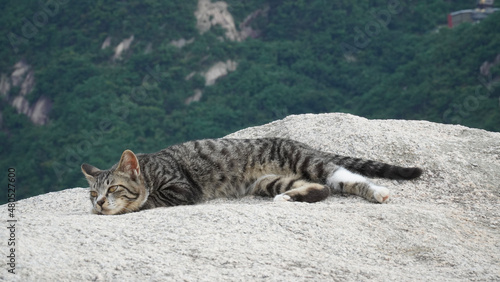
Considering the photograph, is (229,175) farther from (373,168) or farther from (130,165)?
(373,168)

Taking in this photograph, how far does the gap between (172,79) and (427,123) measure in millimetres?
32778

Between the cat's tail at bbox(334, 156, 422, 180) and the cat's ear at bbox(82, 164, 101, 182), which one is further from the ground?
the cat's ear at bbox(82, 164, 101, 182)

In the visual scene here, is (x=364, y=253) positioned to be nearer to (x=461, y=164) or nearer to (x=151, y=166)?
(x=151, y=166)

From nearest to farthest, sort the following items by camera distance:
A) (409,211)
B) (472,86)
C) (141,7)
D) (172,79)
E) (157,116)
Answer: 1. (409,211)
2. (472,86)
3. (157,116)
4. (172,79)
5. (141,7)

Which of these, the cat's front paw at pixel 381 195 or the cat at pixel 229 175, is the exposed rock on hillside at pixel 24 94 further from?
the cat's front paw at pixel 381 195

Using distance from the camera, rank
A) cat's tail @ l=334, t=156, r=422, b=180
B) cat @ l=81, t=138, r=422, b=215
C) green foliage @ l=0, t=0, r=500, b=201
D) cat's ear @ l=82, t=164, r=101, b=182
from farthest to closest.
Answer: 1. green foliage @ l=0, t=0, r=500, b=201
2. cat's tail @ l=334, t=156, r=422, b=180
3. cat's ear @ l=82, t=164, r=101, b=182
4. cat @ l=81, t=138, r=422, b=215

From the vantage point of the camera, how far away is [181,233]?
4.25 meters

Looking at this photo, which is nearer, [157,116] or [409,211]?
[409,211]

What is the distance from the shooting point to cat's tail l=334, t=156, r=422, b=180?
5.94 meters

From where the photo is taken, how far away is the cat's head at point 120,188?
5172 millimetres

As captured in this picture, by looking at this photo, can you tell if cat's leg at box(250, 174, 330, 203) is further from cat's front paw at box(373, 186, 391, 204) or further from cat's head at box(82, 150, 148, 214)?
cat's head at box(82, 150, 148, 214)

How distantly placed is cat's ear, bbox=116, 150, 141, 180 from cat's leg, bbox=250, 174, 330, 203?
112 cm

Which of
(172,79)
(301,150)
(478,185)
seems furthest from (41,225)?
(172,79)

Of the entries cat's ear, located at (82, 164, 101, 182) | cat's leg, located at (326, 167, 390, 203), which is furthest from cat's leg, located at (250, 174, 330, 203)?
cat's ear, located at (82, 164, 101, 182)
